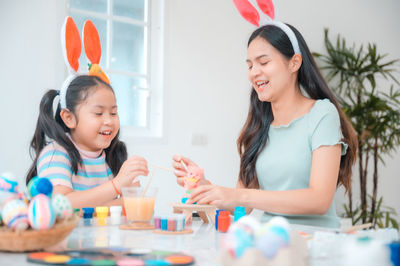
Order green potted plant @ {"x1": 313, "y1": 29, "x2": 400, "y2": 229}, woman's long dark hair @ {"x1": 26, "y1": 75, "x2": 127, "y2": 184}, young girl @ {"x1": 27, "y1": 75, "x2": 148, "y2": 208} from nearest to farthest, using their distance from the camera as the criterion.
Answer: young girl @ {"x1": 27, "y1": 75, "x2": 148, "y2": 208}
woman's long dark hair @ {"x1": 26, "y1": 75, "x2": 127, "y2": 184}
green potted plant @ {"x1": 313, "y1": 29, "x2": 400, "y2": 229}

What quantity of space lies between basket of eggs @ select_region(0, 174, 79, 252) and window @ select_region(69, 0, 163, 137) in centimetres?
268

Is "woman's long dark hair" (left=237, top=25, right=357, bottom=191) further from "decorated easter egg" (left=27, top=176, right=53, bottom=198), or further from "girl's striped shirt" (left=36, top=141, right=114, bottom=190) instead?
"decorated easter egg" (left=27, top=176, right=53, bottom=198)

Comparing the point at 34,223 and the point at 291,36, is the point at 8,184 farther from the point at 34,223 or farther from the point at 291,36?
the point at 291,36

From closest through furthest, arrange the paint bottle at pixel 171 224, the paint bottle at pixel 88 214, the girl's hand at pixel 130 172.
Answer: the paint bottle at pixel 171 224 → the paint bottle at pixel 88 214 → the girl's hand at pixel 130 172

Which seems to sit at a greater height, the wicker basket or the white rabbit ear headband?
the white rabbit ear headband

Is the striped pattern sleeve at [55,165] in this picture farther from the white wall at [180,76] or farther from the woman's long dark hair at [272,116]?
the white wall at [180,76]

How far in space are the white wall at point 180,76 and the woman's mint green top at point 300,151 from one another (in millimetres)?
1850

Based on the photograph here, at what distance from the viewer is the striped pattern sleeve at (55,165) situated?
179cm

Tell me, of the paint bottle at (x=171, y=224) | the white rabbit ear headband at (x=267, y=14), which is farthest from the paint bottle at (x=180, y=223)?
the white rabbit ear headband at (x=267, y=14)

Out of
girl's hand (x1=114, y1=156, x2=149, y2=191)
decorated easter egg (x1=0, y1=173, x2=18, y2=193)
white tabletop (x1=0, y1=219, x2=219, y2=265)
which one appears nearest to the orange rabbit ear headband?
girl's hand (x1=114, y1=156, x2=149, y2=191)

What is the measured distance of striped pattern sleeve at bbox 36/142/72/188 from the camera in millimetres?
1786

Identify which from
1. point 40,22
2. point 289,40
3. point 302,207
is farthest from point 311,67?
point 40,22

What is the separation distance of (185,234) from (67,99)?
1.08m

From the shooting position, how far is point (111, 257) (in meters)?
0.94
